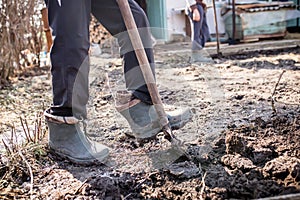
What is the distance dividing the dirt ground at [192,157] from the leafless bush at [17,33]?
1212 mm

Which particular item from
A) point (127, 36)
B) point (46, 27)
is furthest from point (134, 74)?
point (46, 27)

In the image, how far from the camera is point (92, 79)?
4.72m

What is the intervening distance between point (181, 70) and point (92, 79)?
104 centimetres

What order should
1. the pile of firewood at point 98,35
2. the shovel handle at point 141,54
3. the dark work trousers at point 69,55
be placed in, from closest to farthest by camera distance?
the dark work trousers at point 69,55, the shovel handle at point 141,54, the pile of firewood at point 98,35

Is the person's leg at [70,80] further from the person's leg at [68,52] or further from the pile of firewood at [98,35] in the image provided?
the pile of firewood at [98,35]

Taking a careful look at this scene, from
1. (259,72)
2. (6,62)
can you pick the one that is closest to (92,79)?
(6,62)

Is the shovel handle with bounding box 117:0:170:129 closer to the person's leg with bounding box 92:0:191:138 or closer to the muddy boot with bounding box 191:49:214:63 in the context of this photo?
the person's leg with bounding box 92:0:191:138

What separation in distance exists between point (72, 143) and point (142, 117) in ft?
1.41

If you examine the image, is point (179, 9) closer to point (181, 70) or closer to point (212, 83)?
point (181, 70)

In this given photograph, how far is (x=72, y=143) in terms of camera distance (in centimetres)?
204

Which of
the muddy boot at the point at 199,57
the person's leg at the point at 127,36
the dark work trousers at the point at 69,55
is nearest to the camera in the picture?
the dark work trousers at the point at 69,55

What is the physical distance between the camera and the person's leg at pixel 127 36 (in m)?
2.23

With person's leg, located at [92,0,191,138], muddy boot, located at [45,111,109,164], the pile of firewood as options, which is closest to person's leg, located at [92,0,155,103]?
person's leg, located at [92,0,191,138]

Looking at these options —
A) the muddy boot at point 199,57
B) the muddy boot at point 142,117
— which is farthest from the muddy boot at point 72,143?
the muddy boot at point 199,57
